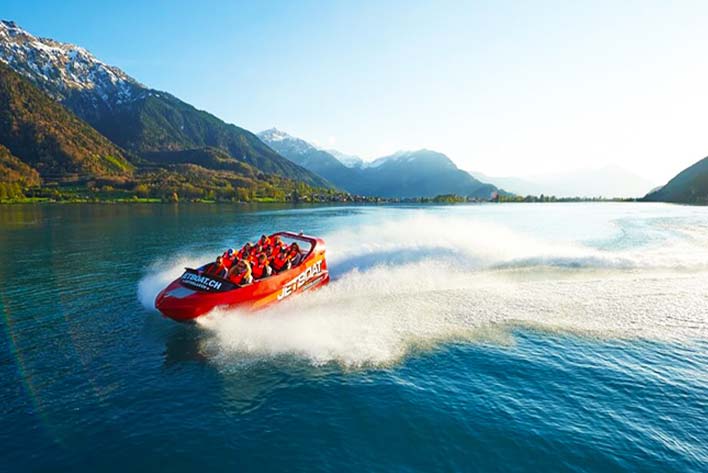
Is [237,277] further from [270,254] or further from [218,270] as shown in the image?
[270,254]

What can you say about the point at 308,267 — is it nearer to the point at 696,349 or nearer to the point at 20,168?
the point at 696,349

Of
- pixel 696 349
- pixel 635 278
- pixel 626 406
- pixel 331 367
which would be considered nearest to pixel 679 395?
pixel 626 406

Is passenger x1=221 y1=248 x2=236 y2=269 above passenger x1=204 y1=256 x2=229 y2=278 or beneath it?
above

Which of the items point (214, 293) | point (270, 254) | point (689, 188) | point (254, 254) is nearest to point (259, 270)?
point (254, 254)

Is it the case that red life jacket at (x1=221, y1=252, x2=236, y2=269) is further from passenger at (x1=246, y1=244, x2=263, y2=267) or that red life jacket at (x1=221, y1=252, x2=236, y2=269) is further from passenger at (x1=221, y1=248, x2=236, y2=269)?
passenger at (x1=246, y1=244, x2=263, y2=267)

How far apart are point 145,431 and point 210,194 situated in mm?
161158

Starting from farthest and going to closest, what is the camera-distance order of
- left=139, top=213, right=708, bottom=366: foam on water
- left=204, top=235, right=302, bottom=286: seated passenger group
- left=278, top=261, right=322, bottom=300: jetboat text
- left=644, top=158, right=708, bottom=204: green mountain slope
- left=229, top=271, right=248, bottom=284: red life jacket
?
left=644, top=158, right=708, bottom=204: green mountain slope, left=278, top=261, right=322, bottom=300: jetboat text, left=204, top=235, right=302, bottom=286: seated passenger group, left=229, top=271, right=248, bottom=284: red life jacket, left=139, top=213, right=708, bottom=366: foam on water

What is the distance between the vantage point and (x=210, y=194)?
158625 millimetres

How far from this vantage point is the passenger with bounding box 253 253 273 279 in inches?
659

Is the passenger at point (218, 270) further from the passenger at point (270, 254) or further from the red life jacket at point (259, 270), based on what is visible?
the passenger at point (270, 254)

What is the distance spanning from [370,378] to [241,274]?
7.16m

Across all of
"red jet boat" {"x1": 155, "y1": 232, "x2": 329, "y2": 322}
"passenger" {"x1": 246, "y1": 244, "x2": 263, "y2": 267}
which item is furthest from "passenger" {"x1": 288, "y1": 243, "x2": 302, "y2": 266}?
"passenger" {"x1": 246, "y1": 244, "x2": 263, "y2": 267}

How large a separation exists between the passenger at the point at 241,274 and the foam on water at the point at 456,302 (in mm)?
1325

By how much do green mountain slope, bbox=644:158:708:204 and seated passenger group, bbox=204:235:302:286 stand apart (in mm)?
Result: 168799
